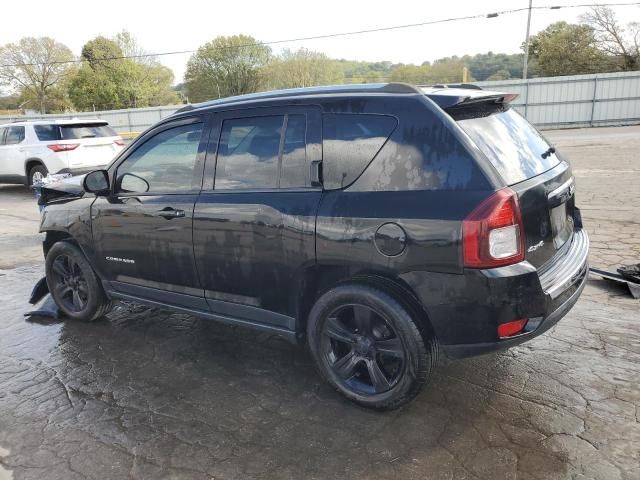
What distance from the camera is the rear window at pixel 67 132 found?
12.0m

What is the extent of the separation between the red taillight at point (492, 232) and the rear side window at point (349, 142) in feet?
2.26

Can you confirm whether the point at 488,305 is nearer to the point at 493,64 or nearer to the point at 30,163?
the point at 30,163

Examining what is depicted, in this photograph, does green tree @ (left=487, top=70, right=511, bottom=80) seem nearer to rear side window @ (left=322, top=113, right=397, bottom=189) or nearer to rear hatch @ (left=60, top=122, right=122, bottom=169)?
rear hatch @ (left=60, top=122, right=122, bottom=169)

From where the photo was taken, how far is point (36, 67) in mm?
49875

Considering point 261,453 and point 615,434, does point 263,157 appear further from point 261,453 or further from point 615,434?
point 615,434

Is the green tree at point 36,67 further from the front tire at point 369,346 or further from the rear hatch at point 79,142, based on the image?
the front tire at point 369,346

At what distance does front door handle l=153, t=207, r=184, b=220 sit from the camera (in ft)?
11.7

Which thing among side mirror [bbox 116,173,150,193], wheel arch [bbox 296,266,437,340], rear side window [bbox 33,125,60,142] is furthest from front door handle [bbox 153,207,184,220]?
rear side window [bbox 33,125,60,142]

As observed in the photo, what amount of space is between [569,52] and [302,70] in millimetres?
21749

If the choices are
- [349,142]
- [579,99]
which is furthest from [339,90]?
[579,99]

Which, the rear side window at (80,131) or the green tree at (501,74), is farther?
the green tree at (501,74)

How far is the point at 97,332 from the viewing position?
14.5 feet

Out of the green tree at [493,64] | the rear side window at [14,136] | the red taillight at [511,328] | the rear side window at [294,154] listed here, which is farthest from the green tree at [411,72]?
the red taillight at [511,328]

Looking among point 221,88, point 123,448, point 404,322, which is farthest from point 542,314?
point 221,88
